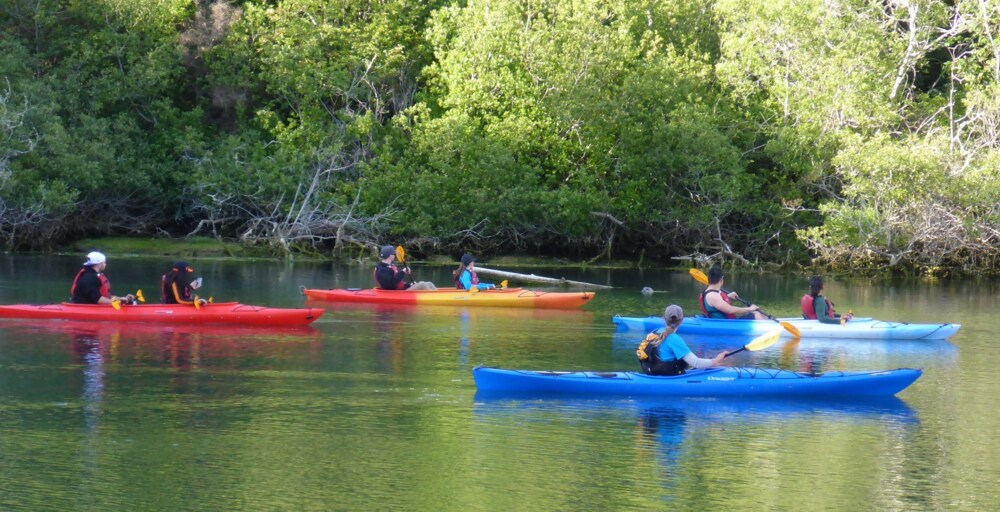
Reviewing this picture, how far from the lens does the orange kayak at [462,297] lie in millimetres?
22141

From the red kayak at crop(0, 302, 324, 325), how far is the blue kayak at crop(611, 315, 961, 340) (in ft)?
19.4

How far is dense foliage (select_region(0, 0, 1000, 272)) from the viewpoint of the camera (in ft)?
105

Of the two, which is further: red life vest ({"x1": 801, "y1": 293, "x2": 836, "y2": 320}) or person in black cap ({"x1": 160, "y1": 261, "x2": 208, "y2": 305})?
red life vest ({"x1": 801, "y1": 293, "x2": 836, "y2": 320})

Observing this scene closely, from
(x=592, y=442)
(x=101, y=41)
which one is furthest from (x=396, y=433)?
(x=101, y=41)

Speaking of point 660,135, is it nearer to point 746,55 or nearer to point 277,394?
point 746,55

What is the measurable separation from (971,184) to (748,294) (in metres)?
7.54

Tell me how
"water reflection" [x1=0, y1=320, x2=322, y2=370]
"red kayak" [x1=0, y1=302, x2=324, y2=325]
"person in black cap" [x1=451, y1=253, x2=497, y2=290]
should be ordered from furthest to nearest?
"person in black cap" [x1=451, y1=253, x2=497, y2=290], "red kayak" [x1=0, y1=302, x2=324, y2=325], "water reflection" [x1=0, y1=320, x2=322, y2=370]

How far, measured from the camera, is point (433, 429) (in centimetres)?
1134

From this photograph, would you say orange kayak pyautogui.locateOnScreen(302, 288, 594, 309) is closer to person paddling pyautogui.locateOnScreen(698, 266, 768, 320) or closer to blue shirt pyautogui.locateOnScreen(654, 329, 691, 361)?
Answer: person paddling pyautogui.locateOnScreen(698, 266, 768, 320)

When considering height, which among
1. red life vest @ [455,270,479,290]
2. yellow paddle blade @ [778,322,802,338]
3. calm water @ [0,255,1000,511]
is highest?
red life vest @ [455,270,479,290]

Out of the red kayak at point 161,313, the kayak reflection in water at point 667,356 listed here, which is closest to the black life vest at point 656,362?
the kayak reflection in water at point 667,356

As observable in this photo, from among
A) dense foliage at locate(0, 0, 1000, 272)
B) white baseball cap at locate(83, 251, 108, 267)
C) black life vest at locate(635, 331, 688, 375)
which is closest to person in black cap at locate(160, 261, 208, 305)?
white baseball cap at locate(83, 251, 108, 267)

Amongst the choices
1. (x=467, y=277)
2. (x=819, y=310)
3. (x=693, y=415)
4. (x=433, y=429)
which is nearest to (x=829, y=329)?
(x=819, y=310)

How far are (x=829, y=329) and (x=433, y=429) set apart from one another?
29.5ft
